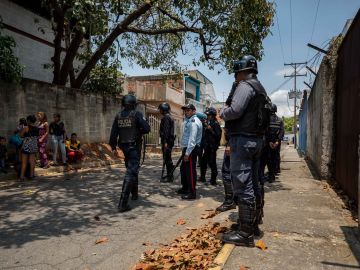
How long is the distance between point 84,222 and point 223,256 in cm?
254

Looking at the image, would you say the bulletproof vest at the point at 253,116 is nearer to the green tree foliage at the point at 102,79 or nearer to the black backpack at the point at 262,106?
the black backpack at the point at 262,106

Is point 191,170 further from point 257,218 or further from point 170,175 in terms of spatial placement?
point 257,218

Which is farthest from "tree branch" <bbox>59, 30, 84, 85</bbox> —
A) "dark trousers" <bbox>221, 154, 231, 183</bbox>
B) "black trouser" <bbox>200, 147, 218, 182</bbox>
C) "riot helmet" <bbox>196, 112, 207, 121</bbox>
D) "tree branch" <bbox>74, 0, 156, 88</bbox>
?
"dark trousers" <bbox>221, 154, 231, 183</bbox>

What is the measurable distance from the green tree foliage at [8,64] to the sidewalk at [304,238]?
25.9 feet

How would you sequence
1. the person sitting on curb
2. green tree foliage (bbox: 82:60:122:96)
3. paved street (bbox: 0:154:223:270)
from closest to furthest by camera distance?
paved street (bbox: 0:154:223:270) < the person sitting on curb < green tree foliage (bbox: 82:60:122:96)

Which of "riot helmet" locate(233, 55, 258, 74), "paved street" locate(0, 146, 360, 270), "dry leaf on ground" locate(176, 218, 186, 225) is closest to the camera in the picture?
"paved street" locate(0, 146, 360, 270)

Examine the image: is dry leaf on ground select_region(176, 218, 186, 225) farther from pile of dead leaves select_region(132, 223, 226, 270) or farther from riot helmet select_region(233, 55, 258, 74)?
riot helmet select_region(233, 55, 258, 74)

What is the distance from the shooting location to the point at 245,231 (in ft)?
12.9

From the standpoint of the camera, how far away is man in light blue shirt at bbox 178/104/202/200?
22.9 ft

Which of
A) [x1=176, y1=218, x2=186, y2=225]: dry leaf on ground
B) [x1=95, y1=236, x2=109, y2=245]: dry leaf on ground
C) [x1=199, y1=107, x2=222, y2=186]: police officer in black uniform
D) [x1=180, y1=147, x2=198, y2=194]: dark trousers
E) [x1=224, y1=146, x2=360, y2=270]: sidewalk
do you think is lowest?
[x1=95, y1=236, x2=109, y2=245]: dry leaf on ground

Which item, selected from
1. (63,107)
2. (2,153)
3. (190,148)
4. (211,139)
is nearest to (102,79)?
(63,107)

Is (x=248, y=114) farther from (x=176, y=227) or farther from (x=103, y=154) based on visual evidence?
(x=103, y=154)

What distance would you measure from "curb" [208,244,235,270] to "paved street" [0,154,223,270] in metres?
0.91

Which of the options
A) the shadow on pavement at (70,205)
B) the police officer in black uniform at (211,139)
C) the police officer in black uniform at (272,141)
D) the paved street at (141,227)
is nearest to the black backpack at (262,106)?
the paved street at (141,227)
